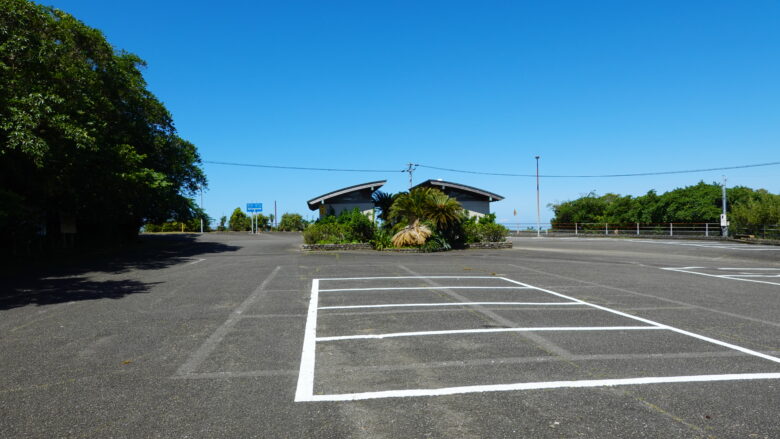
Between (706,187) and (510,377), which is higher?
(706,187)

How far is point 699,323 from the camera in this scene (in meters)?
6.62

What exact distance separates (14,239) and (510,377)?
22.9 m

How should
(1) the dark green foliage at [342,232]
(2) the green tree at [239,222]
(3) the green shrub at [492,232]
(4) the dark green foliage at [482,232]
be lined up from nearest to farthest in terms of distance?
(1) the dark green foliage at [342,232], (4) the dark green foliage at [482,232], (3) the green shrub at [492,232], (2) the green tree at [239,222]

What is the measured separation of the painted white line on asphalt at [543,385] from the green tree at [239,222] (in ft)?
193

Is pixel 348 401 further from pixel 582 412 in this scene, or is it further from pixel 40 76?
pixel 40 76

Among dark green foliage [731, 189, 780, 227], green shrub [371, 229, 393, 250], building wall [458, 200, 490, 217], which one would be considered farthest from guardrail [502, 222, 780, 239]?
green shrub [371, 229, 393, 250]

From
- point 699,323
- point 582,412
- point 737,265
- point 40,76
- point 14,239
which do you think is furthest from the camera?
point 14,239

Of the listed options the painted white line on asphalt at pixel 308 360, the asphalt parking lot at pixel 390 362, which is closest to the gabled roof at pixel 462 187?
the asphalt parking lot at pixel 390 362

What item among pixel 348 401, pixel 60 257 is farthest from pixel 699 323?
pixel 60 257

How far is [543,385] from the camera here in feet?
13.1

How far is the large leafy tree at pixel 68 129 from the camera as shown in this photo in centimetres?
1305

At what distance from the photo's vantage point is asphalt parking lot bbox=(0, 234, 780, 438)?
10.7 feet

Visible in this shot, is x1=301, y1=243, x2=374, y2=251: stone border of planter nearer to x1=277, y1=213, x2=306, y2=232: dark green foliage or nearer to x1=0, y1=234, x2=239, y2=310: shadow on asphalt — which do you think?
x1=0, y1=234, x2=239, y2=310: shadow on asphalt

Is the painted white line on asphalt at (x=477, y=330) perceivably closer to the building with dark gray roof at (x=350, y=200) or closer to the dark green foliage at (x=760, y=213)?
the building with dark gray roof at (x=350, y=200)
